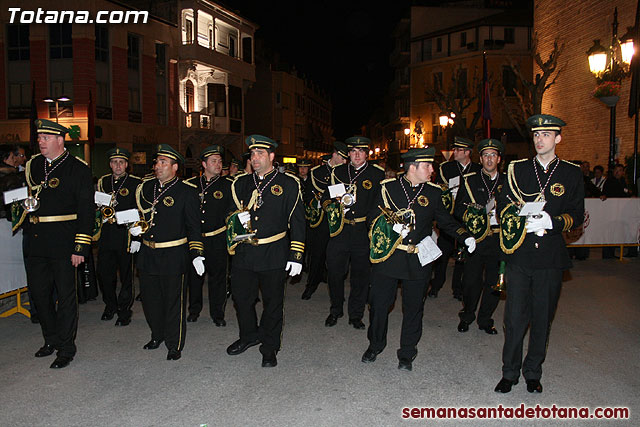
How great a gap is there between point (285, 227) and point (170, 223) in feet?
4.22

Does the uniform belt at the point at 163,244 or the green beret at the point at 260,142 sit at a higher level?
the green beret at the point at 260,142

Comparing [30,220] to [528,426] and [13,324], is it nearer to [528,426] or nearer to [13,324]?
[13,324]

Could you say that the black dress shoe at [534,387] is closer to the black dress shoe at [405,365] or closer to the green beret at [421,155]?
the black dress shoe at [405,365]

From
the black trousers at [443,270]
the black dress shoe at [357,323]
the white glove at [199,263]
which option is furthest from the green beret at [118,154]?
the black trousers at [443,270]

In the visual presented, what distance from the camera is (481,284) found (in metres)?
7.49

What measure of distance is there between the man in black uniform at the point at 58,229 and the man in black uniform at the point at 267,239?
157 centimetres

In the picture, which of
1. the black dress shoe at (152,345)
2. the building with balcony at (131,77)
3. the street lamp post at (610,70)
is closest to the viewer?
the black dress shoe at (152,345)

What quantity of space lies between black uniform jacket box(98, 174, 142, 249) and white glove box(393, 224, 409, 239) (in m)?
3.83

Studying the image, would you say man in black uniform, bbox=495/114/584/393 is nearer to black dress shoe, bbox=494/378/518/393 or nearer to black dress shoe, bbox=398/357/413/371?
black dress shoe, bbox=494/378/518/393

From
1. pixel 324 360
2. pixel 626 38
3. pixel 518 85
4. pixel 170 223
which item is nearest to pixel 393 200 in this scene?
pixel 324 360

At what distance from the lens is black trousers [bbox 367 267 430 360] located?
19.6 ft

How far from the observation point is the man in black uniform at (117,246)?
7.82m

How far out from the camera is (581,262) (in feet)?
→ 42.1

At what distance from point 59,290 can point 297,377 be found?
2.67 m
